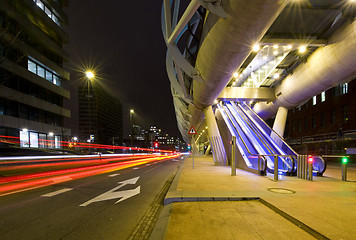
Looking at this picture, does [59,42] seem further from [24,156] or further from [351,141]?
[351,141]

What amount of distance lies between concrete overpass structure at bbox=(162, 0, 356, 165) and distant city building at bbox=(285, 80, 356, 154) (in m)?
9.64

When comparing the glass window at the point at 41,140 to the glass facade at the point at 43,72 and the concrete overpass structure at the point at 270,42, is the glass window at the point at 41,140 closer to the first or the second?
the glass facade at the point at 43,72

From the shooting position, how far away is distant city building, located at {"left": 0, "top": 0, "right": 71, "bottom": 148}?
2711 cm

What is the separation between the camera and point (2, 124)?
2592 centimetres

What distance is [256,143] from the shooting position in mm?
15328

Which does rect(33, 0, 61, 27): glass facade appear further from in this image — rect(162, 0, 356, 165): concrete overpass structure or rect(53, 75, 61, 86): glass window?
rect(162, 0, 356, 165): concrete overpass structure

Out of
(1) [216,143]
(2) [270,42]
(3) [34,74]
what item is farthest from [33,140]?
(2) [270,42]

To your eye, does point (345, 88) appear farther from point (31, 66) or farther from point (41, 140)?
point (31, 66)

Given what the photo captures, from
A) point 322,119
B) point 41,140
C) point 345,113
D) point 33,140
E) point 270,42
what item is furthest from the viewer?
point 322,119

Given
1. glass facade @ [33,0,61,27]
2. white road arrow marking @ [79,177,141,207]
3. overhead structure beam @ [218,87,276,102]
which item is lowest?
white road arrow marking @ [79,177,141,207]

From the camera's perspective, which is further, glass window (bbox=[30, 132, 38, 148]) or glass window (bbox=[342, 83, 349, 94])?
glass window (bbox=[30, 132, 38, 148])

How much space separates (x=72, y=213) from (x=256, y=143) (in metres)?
13.8

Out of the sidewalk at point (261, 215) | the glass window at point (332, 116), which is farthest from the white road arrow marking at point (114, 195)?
the glass window at point (332, 116)

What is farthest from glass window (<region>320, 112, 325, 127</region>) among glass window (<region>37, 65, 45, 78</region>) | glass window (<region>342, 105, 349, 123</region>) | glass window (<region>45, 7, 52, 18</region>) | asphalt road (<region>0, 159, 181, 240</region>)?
glass window (<region>45, 7, 52, 18</region>)
